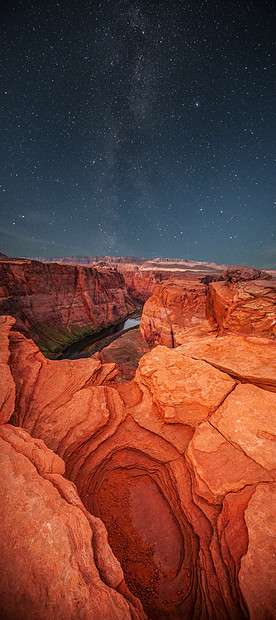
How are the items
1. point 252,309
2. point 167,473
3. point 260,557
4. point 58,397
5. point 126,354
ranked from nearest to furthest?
point 260,557
point 167,473
point 58,397
point 252,309
point 126,354

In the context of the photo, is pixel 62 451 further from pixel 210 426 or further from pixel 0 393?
pixel 210 426

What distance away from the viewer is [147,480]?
5.36 m

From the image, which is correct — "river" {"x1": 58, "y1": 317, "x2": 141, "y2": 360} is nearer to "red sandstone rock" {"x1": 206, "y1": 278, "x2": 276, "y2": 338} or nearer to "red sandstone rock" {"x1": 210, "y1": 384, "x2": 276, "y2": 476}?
"red sandstone rock" {"x1": 206, "y1": 278, "x2": 276, "y2": 338}

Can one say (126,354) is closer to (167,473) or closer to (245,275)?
(245,275)

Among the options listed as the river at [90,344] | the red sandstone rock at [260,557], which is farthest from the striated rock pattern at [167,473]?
the river at [90,344]

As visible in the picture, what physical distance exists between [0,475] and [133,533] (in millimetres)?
3490

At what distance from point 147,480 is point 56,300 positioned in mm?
35160

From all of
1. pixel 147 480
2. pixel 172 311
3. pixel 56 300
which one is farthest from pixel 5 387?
A: pixel 56 300

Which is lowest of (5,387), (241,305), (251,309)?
(5,387)

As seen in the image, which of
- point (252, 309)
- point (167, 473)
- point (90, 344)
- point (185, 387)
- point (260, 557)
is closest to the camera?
point (260, 557)

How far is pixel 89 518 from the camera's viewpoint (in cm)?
315

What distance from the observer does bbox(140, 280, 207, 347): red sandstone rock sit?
2405cm

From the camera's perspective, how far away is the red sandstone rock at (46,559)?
6.92ft

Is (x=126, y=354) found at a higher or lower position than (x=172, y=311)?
lower
